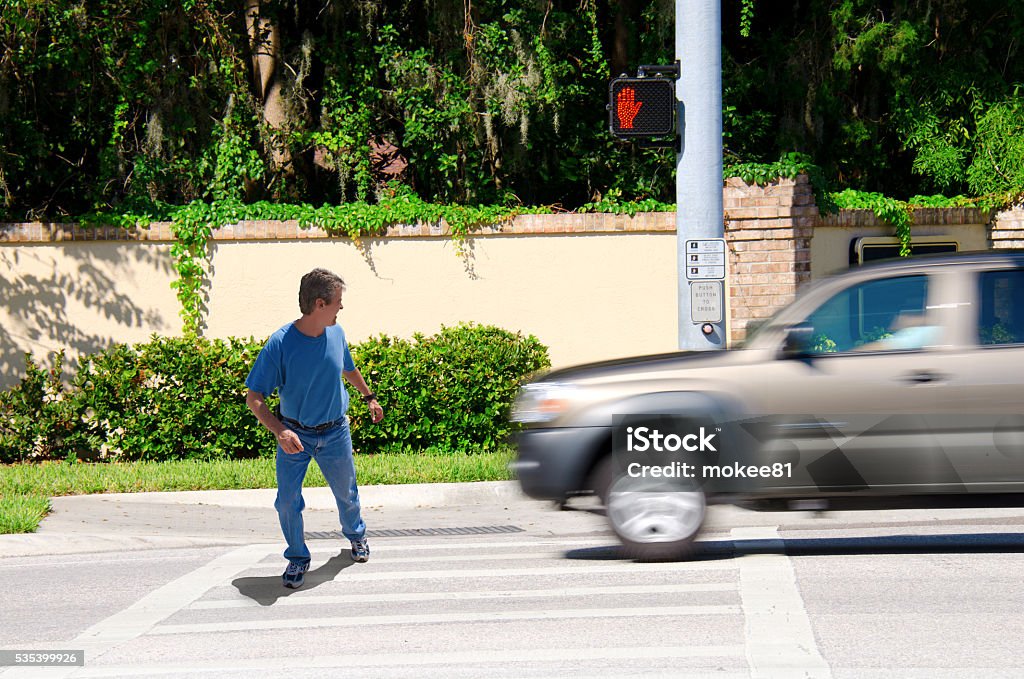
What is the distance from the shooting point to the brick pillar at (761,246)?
553 inches

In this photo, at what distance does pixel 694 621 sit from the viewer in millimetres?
6324

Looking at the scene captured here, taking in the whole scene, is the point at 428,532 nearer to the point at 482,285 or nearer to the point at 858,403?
the point at 858,403

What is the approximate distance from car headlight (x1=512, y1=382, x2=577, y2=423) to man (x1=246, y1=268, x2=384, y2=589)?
3.90 feet

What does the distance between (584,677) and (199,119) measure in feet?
39.1

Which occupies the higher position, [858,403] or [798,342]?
[798,342]

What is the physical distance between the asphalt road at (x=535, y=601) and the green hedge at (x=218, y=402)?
301cm

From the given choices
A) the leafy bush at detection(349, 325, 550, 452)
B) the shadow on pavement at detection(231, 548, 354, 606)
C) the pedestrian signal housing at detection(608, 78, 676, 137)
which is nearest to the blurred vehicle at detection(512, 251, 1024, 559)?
the shadow on pavement at detection(231, 548, 354, 606)

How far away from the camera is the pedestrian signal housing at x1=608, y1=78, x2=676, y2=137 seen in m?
10.7

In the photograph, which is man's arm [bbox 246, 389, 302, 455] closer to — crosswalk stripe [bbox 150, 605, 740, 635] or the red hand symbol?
crosswalk stripe [bbox 150, 605, 740, 635]

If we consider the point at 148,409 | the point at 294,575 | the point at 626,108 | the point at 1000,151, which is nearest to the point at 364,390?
the point at 294,575

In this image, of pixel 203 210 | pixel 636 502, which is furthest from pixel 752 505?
pixel 203 210

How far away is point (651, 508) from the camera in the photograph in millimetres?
7754

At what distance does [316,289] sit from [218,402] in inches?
241

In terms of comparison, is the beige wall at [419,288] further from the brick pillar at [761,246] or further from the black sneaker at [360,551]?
the black sneaker at [360,551]
